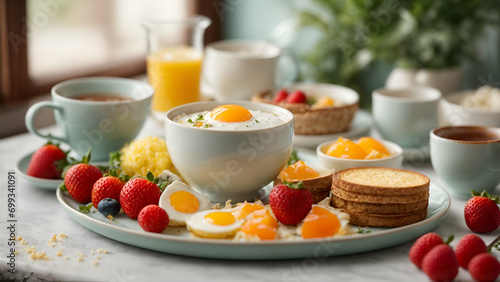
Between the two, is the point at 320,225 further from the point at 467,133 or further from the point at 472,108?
the point at 472,108

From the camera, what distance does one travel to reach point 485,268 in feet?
4.34

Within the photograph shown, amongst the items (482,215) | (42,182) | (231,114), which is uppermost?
(231,114)

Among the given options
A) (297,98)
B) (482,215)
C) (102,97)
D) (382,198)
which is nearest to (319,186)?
(382,198)

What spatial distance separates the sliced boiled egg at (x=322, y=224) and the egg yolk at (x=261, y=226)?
6 cm

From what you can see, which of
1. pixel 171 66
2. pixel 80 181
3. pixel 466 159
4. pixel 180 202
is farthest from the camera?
pixel 171 66

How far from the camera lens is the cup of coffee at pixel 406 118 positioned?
223 centimetres

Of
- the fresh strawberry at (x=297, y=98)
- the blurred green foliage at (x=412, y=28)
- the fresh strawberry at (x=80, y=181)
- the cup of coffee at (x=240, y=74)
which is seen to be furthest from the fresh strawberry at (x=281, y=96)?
the fresh strawberry at (x=80, y=181)

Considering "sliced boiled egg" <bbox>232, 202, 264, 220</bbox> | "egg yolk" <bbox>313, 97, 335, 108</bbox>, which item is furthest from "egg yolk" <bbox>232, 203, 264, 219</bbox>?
"egg yolk" <bbox>313, 97, 335, 108</bbox>

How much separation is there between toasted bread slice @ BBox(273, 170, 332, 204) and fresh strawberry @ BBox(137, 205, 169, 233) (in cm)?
36

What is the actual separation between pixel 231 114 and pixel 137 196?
1.06ft

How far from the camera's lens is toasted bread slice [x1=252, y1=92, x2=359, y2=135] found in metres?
2.27

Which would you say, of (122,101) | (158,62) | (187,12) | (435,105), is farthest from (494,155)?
(187,12)

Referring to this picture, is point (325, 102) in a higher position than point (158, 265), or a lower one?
higher

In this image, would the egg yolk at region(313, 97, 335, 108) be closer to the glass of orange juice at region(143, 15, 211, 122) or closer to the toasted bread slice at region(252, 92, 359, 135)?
the toasted bread slice at region(252, 92, 359, 135)
